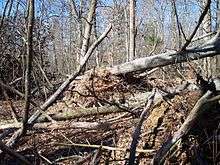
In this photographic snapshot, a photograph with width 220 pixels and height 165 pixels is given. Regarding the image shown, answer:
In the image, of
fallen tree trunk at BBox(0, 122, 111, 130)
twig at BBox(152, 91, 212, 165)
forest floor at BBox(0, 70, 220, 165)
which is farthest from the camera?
fallen tree trunk at BBox(0, 122, 111, 130)

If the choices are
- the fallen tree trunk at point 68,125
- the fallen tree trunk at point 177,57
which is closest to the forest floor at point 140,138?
the fallen tree trunk at point 68,125

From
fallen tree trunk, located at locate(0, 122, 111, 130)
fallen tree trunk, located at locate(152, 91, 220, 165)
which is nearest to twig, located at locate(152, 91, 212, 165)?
fallen tree trunk, located at locate(152, 91, 220, 165)

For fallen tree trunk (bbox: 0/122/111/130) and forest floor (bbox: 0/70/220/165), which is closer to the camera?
forest floor (bbox: 0/70/220/165)

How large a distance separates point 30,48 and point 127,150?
1.31 m

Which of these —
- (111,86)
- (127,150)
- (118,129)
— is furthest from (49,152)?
(111,86)

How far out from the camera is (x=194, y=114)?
135 inches

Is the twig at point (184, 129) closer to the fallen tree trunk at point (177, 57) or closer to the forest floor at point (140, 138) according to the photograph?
the forest floor at point (140, 138)

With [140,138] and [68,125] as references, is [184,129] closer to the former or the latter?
[140,138]

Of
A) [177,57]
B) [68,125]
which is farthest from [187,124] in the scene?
[177,57]

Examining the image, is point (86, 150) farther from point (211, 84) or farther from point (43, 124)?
point (211, 84)

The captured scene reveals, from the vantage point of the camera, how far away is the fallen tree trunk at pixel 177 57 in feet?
17.0

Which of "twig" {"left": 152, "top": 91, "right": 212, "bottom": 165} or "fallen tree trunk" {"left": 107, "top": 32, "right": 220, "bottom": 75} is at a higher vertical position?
"fallen tree trunk" {"left": 107, "top": 32, "right": 220, "bottom": 75}

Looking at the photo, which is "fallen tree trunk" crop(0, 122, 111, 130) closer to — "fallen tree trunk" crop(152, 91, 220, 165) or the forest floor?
the forest floor

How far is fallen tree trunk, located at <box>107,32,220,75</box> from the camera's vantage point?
517 cm
